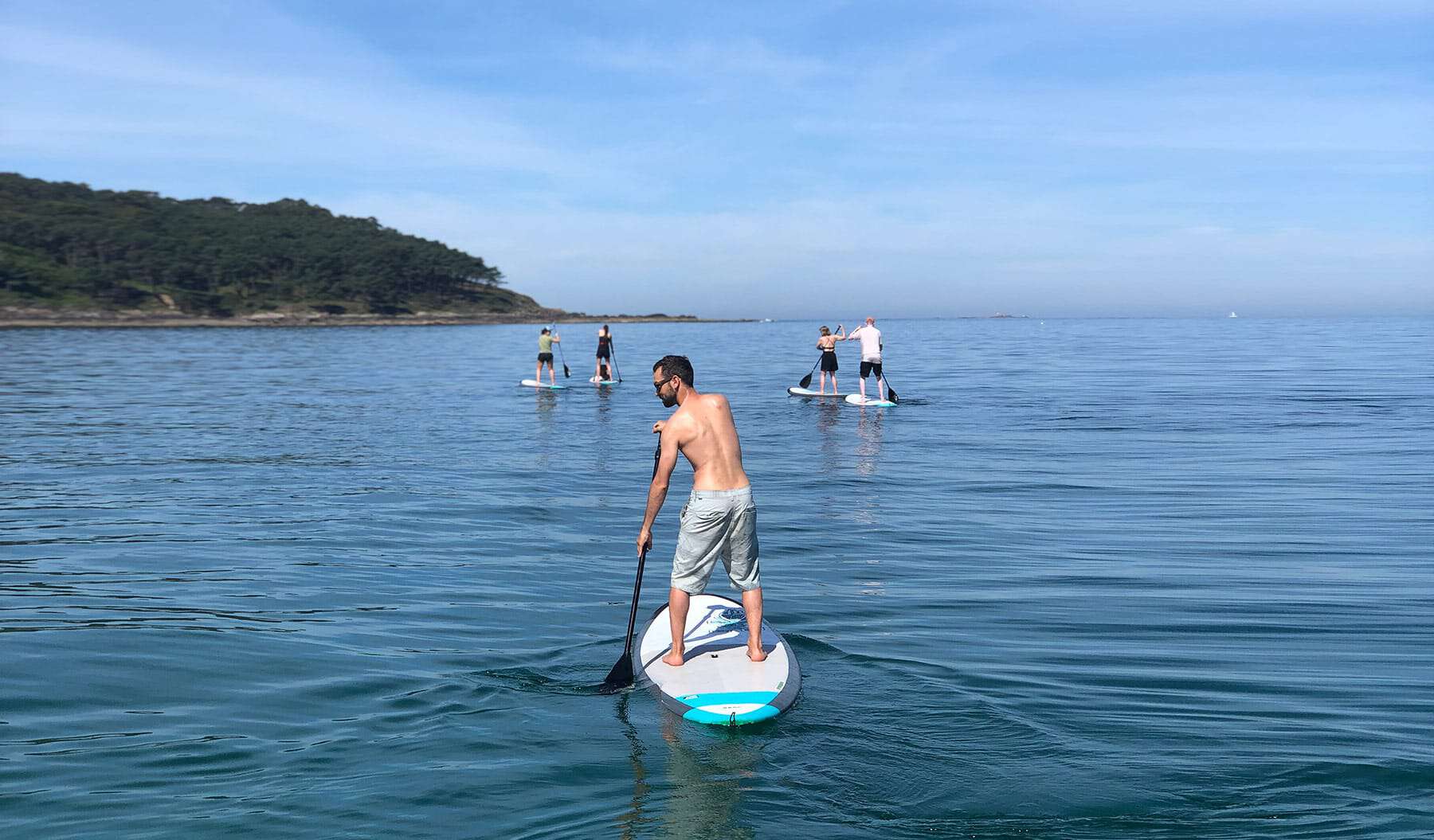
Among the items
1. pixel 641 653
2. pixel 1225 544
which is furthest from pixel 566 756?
pixel 1225 544

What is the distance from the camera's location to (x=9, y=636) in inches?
325

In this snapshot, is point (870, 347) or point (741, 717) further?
point (870, 347)

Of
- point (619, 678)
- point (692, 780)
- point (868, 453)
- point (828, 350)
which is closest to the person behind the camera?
point (692, 780)

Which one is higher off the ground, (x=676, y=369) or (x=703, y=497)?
(x=676, y=369)

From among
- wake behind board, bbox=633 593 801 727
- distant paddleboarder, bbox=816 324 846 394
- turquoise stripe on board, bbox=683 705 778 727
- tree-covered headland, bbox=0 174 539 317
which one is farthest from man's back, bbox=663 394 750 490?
tree-covered headland, bbox=0 174 539 317

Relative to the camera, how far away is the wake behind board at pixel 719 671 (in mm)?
6500

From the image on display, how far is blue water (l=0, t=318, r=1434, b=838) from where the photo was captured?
5441 mm

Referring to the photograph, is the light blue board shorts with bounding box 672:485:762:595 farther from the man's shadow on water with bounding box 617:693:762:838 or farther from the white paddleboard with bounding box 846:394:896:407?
the white paddleboard with bounding box 846:394:896:407

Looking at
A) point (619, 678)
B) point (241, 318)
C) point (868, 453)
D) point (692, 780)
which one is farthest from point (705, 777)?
point (241, 318)

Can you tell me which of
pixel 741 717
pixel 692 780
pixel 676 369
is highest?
pixel 676 369

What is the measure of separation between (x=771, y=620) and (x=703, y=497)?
2.23 meters

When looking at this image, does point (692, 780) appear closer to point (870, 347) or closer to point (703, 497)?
A: point (703, 497)

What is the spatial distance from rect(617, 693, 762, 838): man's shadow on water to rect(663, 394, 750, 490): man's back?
147cm

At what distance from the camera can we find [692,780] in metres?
5.71
